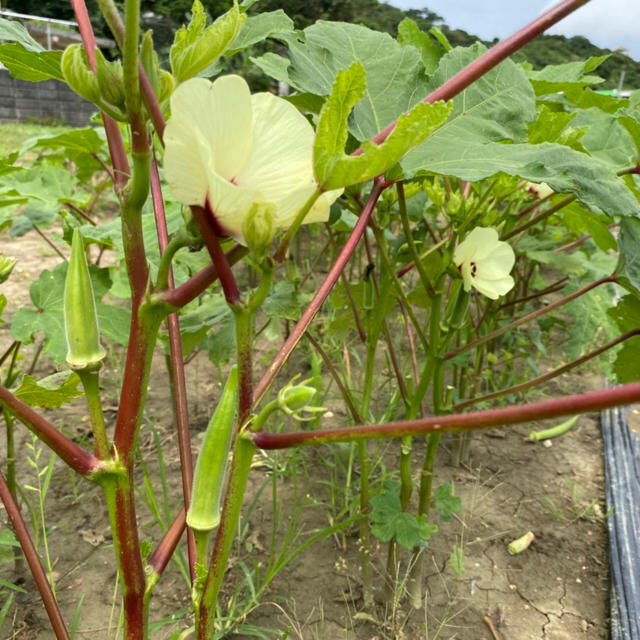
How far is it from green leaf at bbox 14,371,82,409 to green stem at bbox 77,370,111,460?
17 cm

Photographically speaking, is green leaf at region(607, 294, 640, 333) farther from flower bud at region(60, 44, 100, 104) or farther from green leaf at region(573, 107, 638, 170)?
flower bud at region(60, 44, 100, 104)

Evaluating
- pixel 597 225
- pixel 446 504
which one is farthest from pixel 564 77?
pixel 446 504

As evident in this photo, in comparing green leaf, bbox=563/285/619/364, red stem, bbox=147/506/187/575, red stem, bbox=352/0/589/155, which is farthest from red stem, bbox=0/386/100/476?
green leaf, bbox=563/285/619/364

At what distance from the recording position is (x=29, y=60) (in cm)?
80

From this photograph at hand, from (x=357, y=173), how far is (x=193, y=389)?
186 centimetres

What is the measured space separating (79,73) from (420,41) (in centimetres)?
111

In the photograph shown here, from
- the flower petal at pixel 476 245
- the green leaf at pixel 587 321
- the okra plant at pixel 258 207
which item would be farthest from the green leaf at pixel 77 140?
the green leaf at pixel 587 321

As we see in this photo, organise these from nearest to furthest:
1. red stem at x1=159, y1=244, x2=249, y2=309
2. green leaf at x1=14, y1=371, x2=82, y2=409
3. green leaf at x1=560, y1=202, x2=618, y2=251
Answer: red stem at x1=159, y1=244, x2=249, y2=309 < green leaf at x1=14, y1=371, x2=82, y2=409 < green leaf at x1=560, y1=202, x2=618, y2=251

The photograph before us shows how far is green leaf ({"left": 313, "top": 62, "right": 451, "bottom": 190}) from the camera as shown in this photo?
15.8 inches

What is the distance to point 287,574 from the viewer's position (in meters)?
1.38

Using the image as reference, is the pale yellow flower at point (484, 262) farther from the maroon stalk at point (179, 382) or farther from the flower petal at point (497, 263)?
the maroon stalk at point (179, 382)

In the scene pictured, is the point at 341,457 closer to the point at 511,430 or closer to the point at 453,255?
the point at 511,430

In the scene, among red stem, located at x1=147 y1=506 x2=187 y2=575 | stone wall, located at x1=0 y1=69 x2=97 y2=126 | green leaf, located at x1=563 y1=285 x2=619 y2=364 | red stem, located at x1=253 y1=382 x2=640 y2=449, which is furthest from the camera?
stone wall, located at x1=0 y1=69 x2=97 y2=126

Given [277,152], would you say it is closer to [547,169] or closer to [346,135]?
[346,135]
